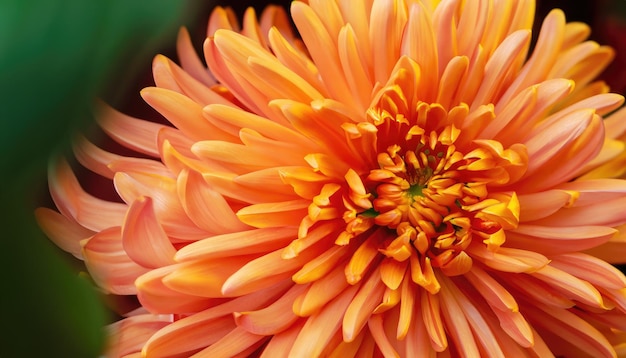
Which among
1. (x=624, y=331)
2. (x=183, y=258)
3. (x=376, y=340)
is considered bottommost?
(x=624, y=331)

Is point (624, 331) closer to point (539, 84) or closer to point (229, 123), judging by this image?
point (539, 84)

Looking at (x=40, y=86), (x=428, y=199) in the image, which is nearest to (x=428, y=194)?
(x=428, y=199)

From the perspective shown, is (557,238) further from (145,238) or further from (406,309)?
(145,238)

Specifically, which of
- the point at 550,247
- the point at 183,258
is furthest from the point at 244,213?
the point at 550,247

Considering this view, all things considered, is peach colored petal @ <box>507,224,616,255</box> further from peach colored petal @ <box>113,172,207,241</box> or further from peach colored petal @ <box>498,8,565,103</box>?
peach colored petal @ <box>113,172,207,241</box>

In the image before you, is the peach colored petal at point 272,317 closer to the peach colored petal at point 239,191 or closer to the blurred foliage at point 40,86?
the peach colored petal at point 239,191

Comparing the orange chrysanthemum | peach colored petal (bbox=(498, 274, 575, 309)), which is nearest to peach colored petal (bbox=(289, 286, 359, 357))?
the orange chrysanthemum

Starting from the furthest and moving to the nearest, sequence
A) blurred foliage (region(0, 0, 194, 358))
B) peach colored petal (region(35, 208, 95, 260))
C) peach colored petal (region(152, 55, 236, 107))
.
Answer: peach colored petal (region(152, 55, 236, 107))
peach colored petal (region(35, 208, 95, 260))
blurred foliage (region(0, 0, 194, 358))

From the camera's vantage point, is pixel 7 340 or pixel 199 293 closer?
pixel 7 340
